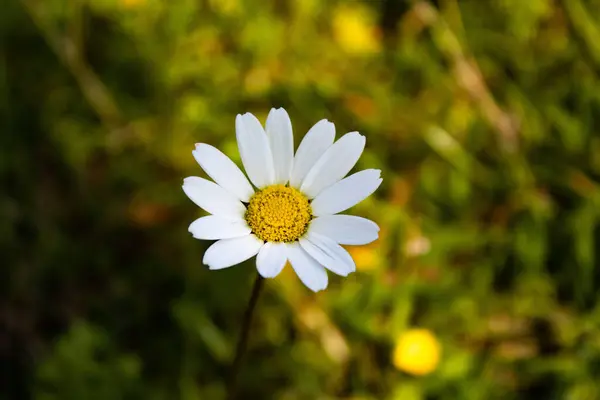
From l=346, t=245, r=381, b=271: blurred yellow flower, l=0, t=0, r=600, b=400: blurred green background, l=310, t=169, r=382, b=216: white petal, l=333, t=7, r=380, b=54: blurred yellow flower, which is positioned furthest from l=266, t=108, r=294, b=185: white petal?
l=333, t=7, r=380, b=54: blurred yellow flower

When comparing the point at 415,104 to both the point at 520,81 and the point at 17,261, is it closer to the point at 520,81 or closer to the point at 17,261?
the point at 520,81

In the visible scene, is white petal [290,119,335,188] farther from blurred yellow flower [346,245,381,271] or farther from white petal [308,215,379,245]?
blurred yellow flower [346,245,381,271]

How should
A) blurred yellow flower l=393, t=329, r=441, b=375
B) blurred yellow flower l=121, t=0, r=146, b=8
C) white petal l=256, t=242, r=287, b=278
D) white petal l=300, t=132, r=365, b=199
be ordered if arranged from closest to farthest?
white petal l=256, t=242, r=287, b=278, white petal l=300, t=132, r=365, b=199, blurred yellow flower l=393, t=329, r=441, b=375, blurred yellow flower l=121, t=0, r=146, b=8

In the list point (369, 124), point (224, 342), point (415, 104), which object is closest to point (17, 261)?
point (224, 342)

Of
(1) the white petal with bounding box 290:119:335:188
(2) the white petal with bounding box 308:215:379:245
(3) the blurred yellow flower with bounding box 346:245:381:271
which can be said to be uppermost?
(3) the blurred yellow flower with bounding box 346:245:381:271

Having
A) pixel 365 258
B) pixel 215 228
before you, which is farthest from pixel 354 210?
pixel 215 228

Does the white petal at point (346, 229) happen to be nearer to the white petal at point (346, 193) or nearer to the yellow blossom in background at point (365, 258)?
the white petal at point (346, 193)
